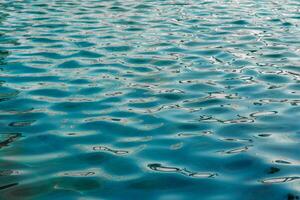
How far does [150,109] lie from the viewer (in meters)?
7.68

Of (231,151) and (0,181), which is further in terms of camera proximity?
(231,151)

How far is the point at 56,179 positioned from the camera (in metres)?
5.66

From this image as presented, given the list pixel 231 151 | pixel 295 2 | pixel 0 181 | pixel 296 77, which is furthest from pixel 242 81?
pixel 295 2

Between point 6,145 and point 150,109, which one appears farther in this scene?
point 150,109

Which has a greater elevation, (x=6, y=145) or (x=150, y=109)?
(x=150, y=109)

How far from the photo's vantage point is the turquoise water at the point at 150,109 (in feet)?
18.3

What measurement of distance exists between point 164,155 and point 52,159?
1.26 meters

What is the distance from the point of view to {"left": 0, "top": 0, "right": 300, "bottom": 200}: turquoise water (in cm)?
559

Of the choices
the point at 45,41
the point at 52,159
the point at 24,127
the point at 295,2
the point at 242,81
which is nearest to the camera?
the point at 52,159

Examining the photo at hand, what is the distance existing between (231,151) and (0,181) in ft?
8.39

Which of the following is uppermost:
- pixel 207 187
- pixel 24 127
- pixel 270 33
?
pixel 270 33

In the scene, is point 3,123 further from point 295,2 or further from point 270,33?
point 295,2

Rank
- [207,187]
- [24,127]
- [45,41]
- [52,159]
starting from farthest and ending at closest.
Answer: [45,41] < [24,127] < [52,159] < [207,187]

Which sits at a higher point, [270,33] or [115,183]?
[270,33]
